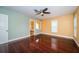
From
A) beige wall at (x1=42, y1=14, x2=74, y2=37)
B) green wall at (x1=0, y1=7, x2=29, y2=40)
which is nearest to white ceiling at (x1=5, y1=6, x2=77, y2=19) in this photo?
beige wall at (x1=42, y1=14, x2=74, y2=37)

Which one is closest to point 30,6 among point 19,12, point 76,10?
point 19,12

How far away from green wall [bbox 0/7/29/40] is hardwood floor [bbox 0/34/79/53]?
10.3 inches

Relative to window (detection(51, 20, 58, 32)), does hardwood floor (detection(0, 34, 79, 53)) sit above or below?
below

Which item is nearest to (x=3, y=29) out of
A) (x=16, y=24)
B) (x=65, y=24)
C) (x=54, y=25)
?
(x=16, y=24)

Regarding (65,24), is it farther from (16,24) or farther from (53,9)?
(16,24)

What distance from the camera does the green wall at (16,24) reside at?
2395 mm

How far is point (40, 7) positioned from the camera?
6.68 feet

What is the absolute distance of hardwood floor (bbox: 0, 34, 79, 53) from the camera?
2103 mm

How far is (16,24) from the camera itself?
7.91 feet

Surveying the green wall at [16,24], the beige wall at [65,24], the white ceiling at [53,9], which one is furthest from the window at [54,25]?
the green wall at [16,24]

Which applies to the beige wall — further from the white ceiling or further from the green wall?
the green wall

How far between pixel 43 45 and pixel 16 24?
100cm
